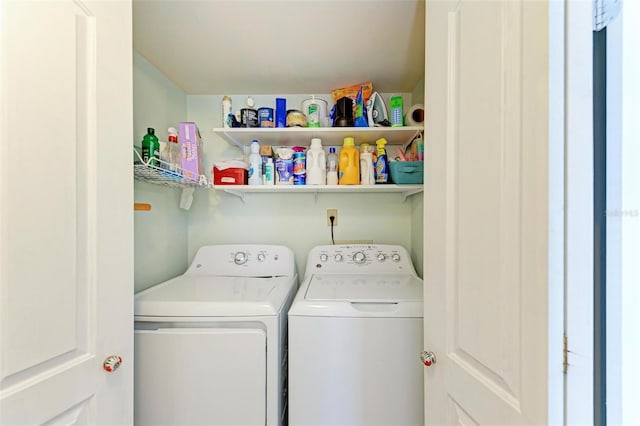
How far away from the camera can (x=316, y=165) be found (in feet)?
5.49

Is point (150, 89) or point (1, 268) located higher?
point (150, 89)

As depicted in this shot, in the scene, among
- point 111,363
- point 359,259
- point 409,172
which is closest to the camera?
point 111,363

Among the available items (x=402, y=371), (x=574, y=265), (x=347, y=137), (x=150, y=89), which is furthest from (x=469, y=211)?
(x=150, y=89)

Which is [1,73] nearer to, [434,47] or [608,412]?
[434,47]

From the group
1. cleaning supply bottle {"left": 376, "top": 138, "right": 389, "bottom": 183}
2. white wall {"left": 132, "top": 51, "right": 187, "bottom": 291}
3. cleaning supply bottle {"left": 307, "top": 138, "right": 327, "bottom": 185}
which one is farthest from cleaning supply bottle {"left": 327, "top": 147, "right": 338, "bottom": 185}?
white wall {"left": 132, "top": 51, "right": 187, "bottom": 291}

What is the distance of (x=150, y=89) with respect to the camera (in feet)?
5.15

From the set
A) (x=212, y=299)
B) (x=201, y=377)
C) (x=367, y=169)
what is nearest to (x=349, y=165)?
(x=367, y=169)

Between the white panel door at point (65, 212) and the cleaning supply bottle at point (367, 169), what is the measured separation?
1.16 meters

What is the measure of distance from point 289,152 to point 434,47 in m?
1.02

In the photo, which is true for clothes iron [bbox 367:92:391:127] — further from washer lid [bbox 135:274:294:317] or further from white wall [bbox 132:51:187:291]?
white wall [bbox 132:51:187:291]

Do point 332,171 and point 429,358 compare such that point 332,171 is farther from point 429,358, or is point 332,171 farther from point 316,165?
point 429,358

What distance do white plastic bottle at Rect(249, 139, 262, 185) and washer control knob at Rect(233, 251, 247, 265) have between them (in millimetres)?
474

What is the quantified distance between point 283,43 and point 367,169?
0.79m

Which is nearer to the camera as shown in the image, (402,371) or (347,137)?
(402,371)
